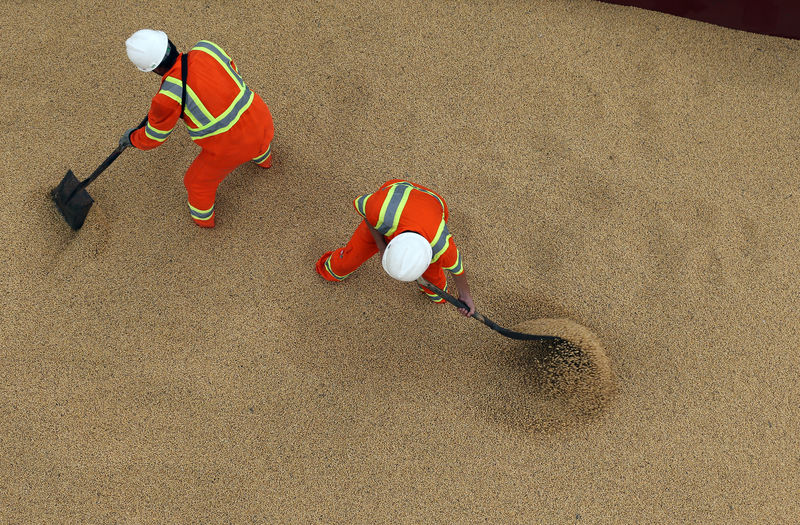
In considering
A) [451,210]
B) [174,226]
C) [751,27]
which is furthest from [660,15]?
[174,226]

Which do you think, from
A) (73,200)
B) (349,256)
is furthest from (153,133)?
(349,256)

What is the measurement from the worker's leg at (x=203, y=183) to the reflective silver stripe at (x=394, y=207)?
898mm

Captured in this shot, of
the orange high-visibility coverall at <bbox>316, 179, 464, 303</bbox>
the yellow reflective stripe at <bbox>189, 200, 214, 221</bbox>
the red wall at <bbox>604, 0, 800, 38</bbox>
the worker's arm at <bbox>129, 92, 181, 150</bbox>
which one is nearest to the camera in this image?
the orange high-visibility coverall at <bbox>316, 179, 464, 303</bbox>

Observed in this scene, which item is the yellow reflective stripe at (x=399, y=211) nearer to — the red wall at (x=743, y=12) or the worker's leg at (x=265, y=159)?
the worker's leg at (x=265, y=159)

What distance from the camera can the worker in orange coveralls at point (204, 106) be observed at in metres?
1.94

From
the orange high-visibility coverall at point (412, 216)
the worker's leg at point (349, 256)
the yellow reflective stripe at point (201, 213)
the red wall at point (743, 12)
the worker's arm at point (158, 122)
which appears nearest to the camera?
the orange high-visibility coverall at point (412, 216)

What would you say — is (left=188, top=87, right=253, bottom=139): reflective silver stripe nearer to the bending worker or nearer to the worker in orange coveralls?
the worker in orange coveralls

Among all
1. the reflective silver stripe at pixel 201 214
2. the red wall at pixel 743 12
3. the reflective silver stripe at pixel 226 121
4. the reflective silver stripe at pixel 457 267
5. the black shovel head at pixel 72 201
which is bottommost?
the black shovel head at pixel 72 201

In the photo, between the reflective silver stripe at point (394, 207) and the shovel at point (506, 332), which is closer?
the reflective silver stripe at point (394, 207)

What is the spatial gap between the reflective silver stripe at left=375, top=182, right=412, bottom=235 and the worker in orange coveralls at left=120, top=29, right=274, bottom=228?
769 mm

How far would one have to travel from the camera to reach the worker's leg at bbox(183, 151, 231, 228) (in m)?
2.29

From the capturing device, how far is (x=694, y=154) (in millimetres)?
2830

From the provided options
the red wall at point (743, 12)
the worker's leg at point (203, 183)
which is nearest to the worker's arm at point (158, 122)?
the worker's leg at point (203, 183)

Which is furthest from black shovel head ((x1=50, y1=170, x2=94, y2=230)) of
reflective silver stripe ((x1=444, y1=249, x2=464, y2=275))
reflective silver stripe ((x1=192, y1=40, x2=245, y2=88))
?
reflective silver stripe ((x1=444, y1=249, x2=464, y2=275))
